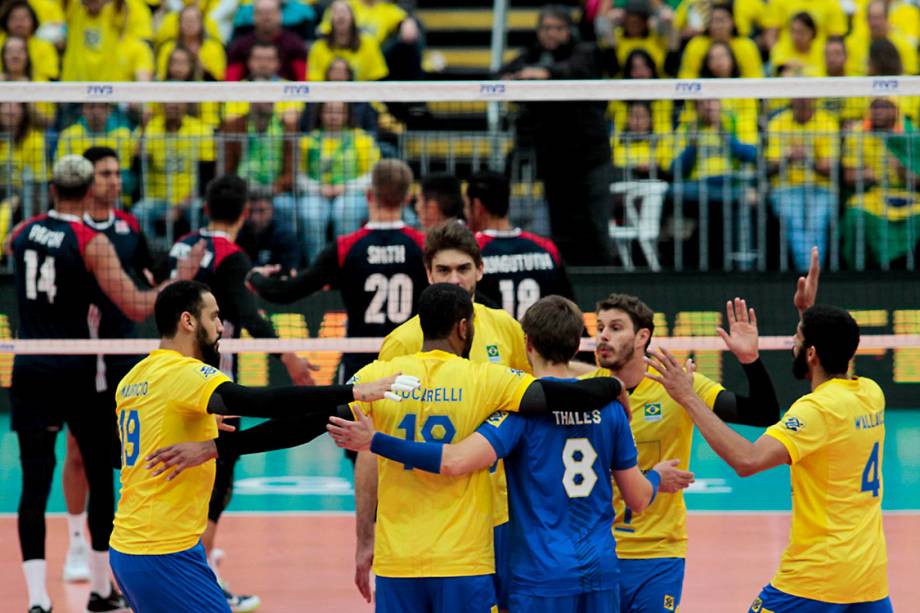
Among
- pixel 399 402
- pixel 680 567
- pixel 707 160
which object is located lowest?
pixel 680 567

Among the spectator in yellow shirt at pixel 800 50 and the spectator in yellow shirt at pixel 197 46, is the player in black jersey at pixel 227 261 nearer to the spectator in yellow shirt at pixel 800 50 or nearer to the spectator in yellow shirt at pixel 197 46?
the spectator in yellow shirt at pixel 197 46

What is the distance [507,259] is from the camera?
827cm

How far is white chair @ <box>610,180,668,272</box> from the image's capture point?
13805 millimetres

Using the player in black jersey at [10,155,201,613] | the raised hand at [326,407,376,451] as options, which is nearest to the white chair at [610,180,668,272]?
the player in black jersey at [10,155,201,613]

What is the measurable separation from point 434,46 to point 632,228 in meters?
6.14

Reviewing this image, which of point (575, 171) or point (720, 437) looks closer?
point (720, 437)

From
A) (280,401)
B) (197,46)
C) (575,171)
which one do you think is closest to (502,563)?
(280,401)

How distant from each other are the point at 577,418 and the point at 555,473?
230 millimetres

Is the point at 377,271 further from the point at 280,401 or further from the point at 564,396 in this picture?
the point at 564,396

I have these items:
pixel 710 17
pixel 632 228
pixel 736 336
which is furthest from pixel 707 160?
pixel 736 336

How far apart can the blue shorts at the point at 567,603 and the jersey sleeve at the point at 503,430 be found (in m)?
0.57

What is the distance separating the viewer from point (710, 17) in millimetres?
15422

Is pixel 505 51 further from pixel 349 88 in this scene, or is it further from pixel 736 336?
pixel 736 336

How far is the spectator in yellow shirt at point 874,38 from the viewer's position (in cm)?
1525
